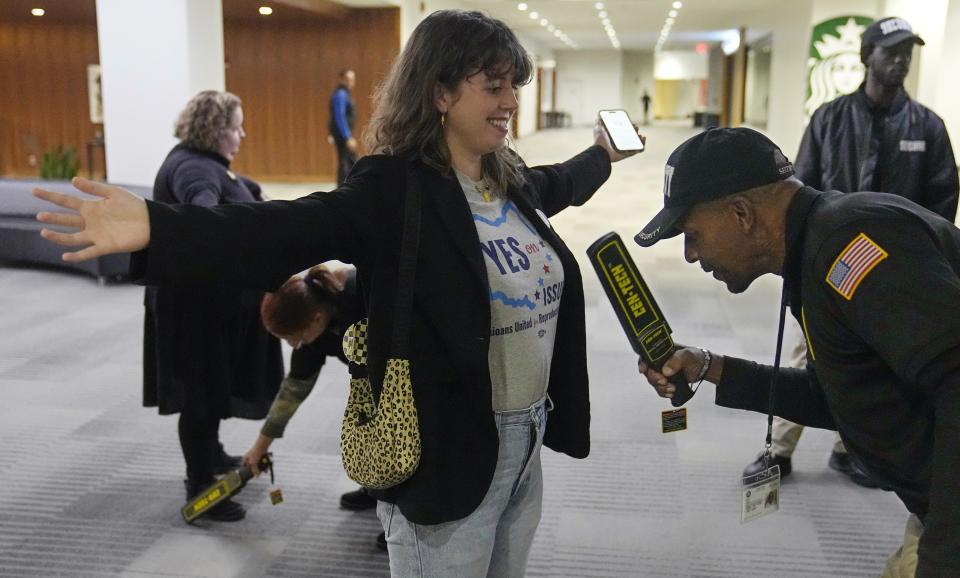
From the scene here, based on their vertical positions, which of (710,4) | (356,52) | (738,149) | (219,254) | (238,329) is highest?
(710,4)

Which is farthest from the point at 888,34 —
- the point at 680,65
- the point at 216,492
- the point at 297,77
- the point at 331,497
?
the point at 680,65

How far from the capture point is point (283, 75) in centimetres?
1486

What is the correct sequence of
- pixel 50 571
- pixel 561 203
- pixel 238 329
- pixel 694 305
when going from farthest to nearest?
pixel 694 305
pixel 238 329
pixel 50 571
pixel 561 203

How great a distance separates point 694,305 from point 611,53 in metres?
34.4

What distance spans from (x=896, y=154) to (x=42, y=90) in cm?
1541

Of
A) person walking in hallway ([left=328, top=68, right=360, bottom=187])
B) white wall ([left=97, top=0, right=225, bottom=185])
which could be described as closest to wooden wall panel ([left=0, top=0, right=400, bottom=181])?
person walking in hallway ([left=328, top=68, right=360, bottom=187])

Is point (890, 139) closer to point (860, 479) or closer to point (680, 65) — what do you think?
point (860, 479)

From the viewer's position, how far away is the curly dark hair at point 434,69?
155 centimetres

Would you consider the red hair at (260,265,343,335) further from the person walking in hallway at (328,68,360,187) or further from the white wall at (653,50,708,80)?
the white wall at (653,50,708,80)

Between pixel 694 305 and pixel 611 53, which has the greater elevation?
pixel 611 53

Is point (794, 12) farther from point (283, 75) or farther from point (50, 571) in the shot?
point (50, 571)

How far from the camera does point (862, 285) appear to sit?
45.0 inches

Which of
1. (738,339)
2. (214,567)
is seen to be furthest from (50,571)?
(738,339)

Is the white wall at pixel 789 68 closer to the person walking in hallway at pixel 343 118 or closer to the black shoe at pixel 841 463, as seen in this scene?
the person walking in hallway at pixel 343 118
